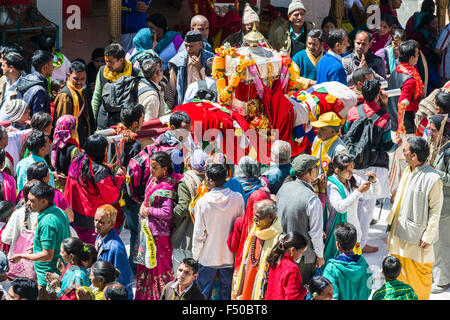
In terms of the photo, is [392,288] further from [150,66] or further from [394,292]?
[150,66]

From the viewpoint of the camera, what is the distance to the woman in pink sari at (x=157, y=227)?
820 cm

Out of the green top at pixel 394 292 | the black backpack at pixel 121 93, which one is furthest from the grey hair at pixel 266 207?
the black backpack at pixel 121 93

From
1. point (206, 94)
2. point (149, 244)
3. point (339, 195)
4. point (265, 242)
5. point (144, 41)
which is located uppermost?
point (144, 41)

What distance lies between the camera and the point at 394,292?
7.26 meters

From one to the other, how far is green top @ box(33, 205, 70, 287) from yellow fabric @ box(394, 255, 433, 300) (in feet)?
9.28

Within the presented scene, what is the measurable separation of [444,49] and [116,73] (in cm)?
495

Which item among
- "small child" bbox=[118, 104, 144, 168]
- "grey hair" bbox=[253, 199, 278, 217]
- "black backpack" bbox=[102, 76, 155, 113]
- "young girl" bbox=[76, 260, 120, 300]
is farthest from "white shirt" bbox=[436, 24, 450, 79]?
"young girl" bbox=[76, 260, 120, 300]

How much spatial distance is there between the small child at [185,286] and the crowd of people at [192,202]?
1 cm

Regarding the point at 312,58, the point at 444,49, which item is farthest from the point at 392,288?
the point at 444,49

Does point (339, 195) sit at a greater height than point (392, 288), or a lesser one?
greater

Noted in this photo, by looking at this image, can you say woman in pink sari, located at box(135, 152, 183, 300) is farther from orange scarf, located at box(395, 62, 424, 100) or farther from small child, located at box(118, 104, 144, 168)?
orange scarf, located at box(395, 62, 424, 100)

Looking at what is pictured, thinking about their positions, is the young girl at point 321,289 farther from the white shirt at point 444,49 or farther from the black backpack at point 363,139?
the white shirt at point 444,49

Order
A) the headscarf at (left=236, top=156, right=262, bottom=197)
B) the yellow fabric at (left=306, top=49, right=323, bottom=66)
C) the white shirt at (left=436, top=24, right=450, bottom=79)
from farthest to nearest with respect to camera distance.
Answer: the white shirt at (left=436, top=24, right=450, bottom=79) < the yellow fabric at (left=306, top=49, right=323, bottom=66) < the headscarf at (left=236, top=156, right=262, bottom=197)

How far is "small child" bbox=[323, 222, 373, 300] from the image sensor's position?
7.45 meters
